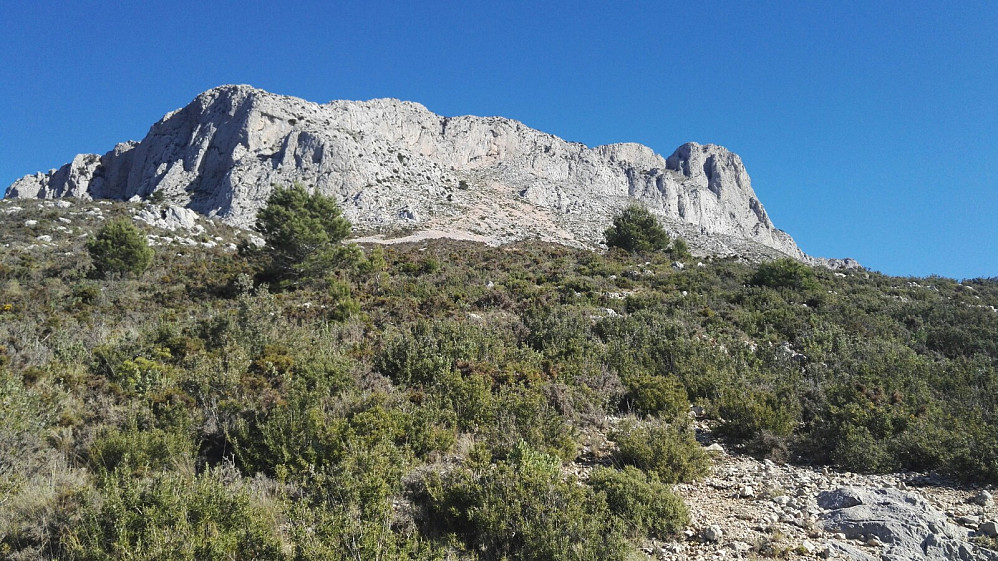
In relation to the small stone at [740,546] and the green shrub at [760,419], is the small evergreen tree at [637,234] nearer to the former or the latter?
the green shrub at [760,419]

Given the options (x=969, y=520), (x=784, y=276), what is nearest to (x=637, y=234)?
(x=784, y=276)

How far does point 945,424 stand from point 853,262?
95.5 metres

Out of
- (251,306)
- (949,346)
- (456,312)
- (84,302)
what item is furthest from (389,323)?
(949,346)

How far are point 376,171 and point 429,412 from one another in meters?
58.6

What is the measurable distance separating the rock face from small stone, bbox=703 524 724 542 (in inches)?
1597

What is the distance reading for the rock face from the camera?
53.8 metres

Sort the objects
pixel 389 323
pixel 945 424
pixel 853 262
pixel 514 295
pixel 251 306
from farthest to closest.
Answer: pixel 853 262
pixel 514 295
pixel 389 323
pixel 251 306
pixel 945 424

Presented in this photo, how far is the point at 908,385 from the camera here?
322 inches

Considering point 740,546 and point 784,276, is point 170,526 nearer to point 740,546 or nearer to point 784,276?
point 740,546

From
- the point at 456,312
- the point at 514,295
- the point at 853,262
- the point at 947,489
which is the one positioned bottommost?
the point at 947,489

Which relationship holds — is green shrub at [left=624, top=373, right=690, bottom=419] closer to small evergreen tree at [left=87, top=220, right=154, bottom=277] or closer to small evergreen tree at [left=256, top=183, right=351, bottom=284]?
small evergreen tree at [left=256, top=183, right=351, bottom=284]

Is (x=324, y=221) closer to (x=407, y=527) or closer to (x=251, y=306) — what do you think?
(x=251, y=306)

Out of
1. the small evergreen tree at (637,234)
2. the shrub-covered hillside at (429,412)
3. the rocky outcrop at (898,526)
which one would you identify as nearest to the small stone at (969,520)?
the rocky outcrop at (898,526)

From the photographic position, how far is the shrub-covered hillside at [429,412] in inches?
142
